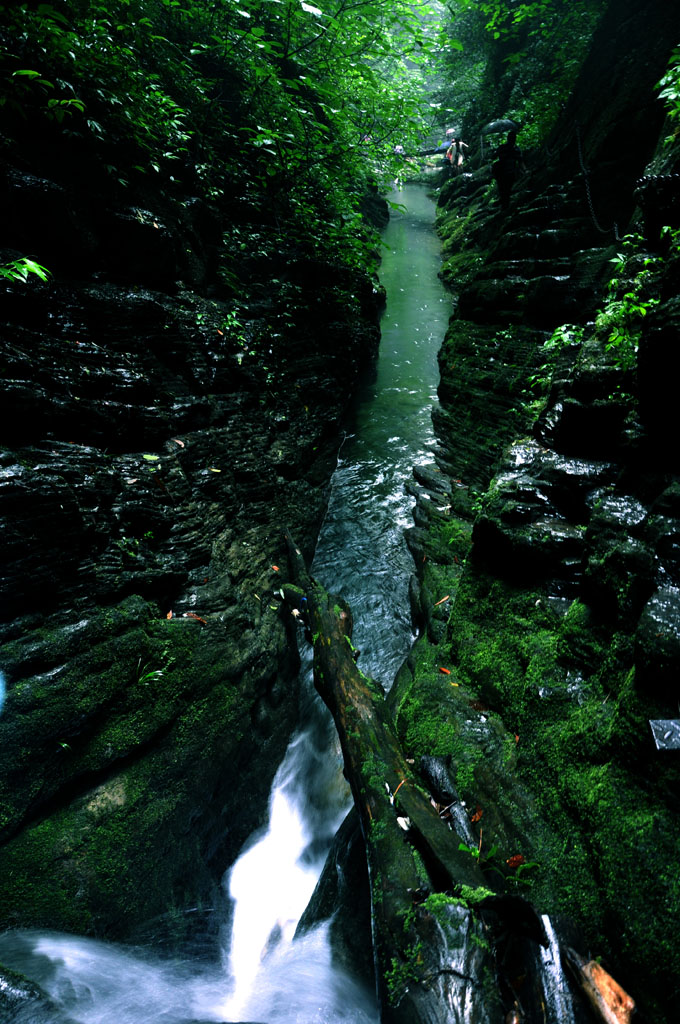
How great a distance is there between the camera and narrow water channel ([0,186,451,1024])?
2.55 m

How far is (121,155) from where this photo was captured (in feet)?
17.5

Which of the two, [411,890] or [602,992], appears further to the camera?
[411,890]

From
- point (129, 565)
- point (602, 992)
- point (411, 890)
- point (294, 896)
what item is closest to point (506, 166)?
point (129, 565)

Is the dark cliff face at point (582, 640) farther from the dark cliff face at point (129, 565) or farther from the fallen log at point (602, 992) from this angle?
the dark cliff face at point (129, 565)

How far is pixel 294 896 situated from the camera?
146 inches

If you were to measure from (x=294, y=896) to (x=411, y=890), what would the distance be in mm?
1775

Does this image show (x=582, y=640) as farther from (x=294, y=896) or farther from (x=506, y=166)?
(x=506, y=166)

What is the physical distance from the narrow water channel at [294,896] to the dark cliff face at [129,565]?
0.22 m

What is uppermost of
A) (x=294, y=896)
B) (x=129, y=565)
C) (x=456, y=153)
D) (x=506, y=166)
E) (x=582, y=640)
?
(x=456, y=153)

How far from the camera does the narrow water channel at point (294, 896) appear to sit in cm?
255

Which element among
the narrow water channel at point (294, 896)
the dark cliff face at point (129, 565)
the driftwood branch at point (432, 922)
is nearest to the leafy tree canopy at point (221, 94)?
the dark cliff face at point (129, 565)

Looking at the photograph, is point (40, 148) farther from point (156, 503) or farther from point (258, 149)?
point (258, 149)

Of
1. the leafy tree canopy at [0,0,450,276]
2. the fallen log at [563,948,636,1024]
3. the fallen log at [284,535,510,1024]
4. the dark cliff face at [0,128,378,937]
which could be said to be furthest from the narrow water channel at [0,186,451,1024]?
the leafy tree canopy at [0,0,450,276]

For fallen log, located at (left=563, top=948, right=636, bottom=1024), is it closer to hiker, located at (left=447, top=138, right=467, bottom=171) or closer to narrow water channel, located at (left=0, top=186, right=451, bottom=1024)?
narrow water channel, located at (left=0, top=186, right=451, bottom=1024)
